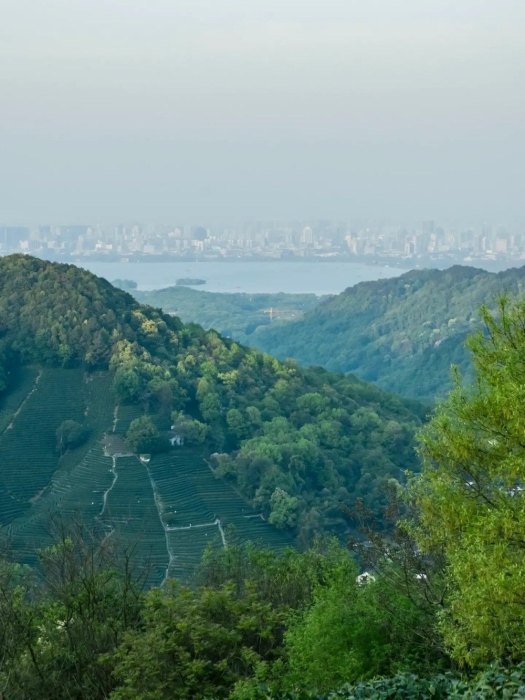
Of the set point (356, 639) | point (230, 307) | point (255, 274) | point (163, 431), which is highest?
point (356, 639)

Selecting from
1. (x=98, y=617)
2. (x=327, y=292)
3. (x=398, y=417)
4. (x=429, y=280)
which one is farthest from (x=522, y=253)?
(x=98, y=617)

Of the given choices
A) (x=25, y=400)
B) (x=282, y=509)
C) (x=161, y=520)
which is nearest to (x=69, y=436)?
(x=25, y=400)

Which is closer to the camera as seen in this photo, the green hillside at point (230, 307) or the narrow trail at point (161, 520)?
the narrow trail at point (161, 520)

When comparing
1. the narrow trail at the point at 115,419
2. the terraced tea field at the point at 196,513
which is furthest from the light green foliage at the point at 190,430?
the narrow trail at the point at 115,419

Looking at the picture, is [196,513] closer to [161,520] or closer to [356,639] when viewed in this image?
[161,520]

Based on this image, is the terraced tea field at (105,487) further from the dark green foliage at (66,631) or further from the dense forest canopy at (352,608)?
the dark green foliage at (66,631)

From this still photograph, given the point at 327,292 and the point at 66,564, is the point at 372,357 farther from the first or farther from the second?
the point at 66,564
